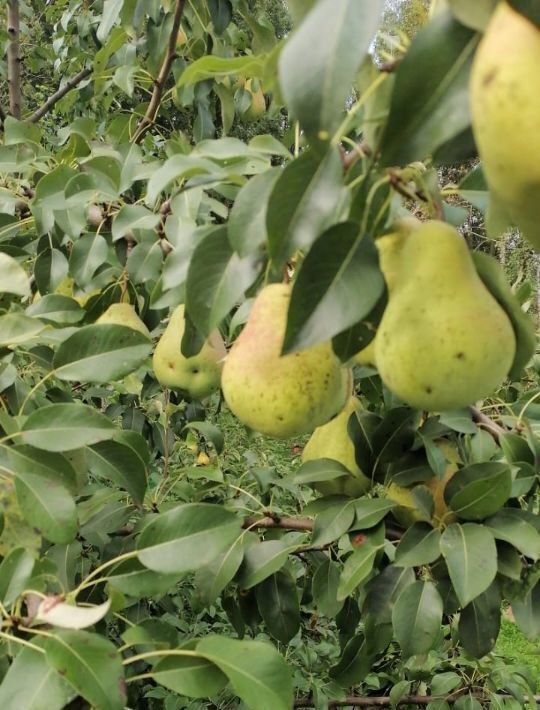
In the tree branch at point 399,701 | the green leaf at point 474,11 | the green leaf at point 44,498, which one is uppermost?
the green leaf at point 474,11

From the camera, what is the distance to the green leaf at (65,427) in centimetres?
71

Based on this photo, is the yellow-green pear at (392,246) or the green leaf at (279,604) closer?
the yellow-green pear at (392,246)

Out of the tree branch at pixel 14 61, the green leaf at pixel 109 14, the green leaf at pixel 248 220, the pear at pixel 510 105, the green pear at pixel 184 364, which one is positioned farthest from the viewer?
the tree branch at pixel 14 61

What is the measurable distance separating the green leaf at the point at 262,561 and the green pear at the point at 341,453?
10 centimetres

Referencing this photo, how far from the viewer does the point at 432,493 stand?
3.04 ft

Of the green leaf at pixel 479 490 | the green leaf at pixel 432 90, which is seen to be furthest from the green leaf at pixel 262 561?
the green leaf at pixel 432 90

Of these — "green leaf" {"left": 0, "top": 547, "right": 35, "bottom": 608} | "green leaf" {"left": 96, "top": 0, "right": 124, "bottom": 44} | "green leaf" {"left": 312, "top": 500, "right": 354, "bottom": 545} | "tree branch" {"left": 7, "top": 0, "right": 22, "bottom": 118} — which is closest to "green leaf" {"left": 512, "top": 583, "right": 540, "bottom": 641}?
"green leaf" {"left": 312, "top": 500, "right": 354, "bottom": 545}

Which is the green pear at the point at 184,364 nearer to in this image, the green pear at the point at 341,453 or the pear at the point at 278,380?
the green pear at the point at 341,453

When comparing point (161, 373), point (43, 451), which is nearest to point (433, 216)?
point (43, 451)

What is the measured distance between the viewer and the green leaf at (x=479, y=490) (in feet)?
2.69

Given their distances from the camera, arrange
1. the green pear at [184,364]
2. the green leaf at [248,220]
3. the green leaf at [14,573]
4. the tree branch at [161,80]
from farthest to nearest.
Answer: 1. the tree branch at [161,80]
2. the green pear at [184,364]
3. the green leaf at [14,573]
4. the green leaf at [248,220]

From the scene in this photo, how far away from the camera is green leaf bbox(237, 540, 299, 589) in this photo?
96 cm

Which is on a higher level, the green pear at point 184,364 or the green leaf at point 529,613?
the green pear at point 184,364

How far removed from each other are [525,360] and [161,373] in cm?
58
